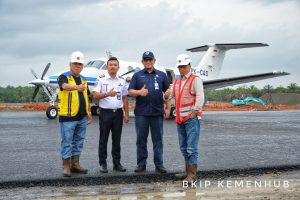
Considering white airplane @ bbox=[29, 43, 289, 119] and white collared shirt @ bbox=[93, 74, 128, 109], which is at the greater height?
white airplane @ bbox=[29, 43, 289, 119]

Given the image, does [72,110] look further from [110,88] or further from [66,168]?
[66,168]

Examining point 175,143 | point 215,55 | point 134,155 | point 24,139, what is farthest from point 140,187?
point 215,55

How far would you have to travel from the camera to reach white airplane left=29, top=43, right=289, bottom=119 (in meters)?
20.3

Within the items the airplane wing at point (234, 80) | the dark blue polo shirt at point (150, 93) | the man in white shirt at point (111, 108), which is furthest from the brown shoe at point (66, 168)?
the airplane wing at point (234, 80)

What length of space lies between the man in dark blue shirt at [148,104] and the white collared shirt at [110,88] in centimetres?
20

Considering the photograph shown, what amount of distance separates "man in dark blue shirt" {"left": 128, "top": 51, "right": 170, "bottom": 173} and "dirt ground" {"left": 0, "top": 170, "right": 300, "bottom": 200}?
3.11ft

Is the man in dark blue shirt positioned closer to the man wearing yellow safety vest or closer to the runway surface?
the runway surface

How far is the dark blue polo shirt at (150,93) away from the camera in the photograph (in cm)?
687

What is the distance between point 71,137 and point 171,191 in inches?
79.4

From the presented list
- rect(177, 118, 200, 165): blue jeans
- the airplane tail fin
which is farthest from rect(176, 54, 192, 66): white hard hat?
the airplane tail fin

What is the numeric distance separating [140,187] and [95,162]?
213 cm

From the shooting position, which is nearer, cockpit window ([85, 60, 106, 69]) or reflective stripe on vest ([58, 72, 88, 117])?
reflective stripe on vest ([58, 72, 88, 117])

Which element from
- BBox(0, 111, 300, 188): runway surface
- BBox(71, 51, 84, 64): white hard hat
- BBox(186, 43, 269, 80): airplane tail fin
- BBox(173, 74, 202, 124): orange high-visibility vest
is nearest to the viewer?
BBox(173, 74, 202, 124): orange high-visibility vest

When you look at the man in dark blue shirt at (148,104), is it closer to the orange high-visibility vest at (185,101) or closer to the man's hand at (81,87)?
the orange high-visibility vest at (185,101)
